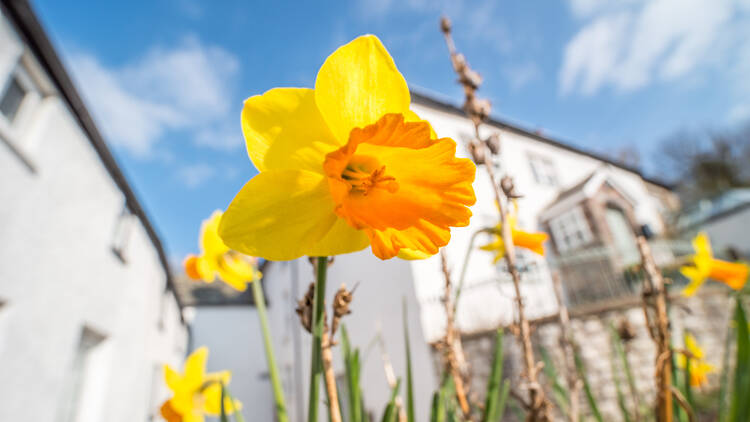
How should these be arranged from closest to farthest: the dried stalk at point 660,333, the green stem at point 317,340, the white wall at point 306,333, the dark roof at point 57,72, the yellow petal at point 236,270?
the green stem at point 317,340, the dried stalk at point 660,333, the yellow petal at point 236,270, the dark roof at point 57,72, the white wall at point 306,333

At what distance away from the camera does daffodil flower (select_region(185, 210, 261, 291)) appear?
1.13 metres

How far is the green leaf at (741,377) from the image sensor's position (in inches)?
24.3

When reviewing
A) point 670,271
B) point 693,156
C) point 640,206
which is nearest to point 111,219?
point 670,271

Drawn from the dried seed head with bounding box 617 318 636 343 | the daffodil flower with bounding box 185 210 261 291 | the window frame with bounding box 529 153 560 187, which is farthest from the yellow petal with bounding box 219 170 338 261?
the window frame with bounding box 529 153 560 187

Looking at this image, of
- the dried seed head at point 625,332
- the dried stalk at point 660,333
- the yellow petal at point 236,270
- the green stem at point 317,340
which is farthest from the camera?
the yellow petal at point 236,270

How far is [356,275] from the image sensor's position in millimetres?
4656

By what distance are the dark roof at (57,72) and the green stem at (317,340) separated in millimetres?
4476

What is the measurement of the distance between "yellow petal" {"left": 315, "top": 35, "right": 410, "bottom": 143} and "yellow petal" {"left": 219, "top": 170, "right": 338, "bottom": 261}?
95mm

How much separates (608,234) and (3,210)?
12.4 m

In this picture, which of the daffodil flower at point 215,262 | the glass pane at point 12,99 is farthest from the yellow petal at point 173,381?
the glass pane at point 12,99

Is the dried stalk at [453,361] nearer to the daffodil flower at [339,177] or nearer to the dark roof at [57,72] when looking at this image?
the daffodil flower at [339,177]

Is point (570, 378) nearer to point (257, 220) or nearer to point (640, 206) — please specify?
point (257, 220)

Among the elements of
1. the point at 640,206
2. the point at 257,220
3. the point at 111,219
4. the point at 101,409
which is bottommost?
the point at 101,409

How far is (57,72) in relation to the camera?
13.1 ft
